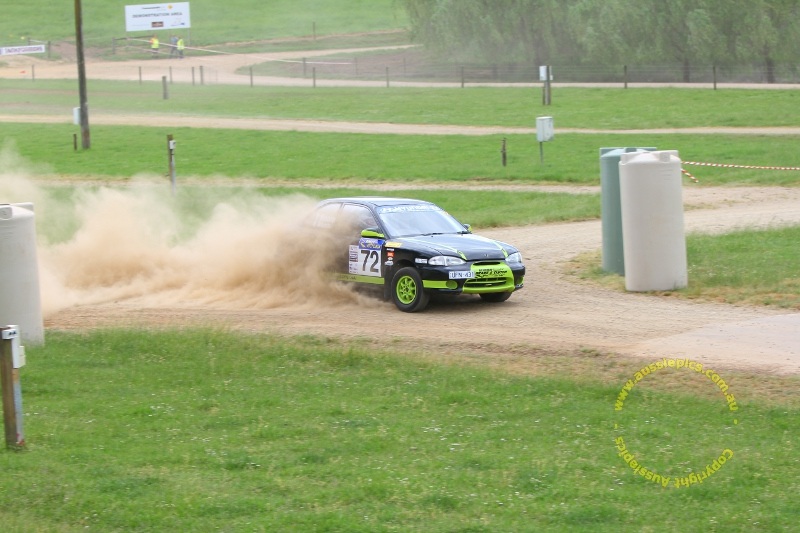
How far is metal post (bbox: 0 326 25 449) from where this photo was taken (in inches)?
325

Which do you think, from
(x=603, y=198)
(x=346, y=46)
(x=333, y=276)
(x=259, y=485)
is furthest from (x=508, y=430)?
(x=346, y=46)

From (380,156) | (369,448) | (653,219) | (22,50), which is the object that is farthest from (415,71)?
(369,448)

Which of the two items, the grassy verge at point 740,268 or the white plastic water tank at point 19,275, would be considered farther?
the grassy verge at point 740,268

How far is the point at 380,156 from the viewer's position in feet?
116

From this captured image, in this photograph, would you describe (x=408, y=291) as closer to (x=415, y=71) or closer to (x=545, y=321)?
(x=545, y=321)

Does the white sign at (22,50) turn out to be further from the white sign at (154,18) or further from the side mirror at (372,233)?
the side mirror at (372,233)

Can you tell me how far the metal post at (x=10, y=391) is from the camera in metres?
8.26

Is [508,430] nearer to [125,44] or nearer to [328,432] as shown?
[328,432]

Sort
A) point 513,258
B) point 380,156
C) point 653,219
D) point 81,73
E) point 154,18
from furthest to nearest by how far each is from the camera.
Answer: point 154,18, point 81,73, point 380,156, point 653,219, point 513,258

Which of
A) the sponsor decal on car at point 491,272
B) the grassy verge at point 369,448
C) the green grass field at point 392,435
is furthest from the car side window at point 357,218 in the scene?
the grassy verge at point 369,448

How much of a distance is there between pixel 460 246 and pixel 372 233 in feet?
4.34

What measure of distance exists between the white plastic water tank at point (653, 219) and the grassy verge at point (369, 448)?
4249 mm

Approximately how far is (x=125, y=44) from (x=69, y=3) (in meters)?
17.1

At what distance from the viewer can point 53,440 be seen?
8.70 metres
